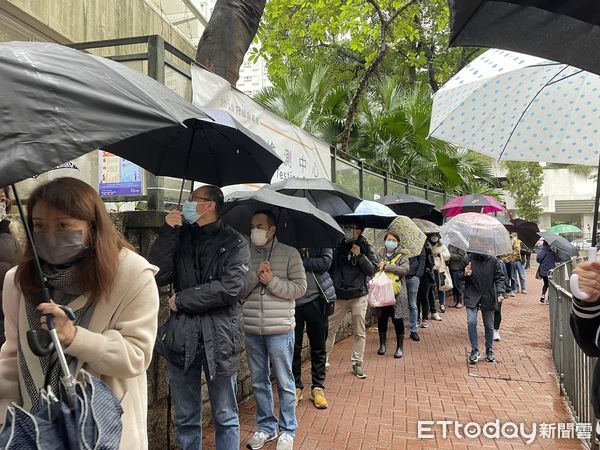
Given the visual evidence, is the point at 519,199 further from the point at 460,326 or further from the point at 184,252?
the point at 184,252

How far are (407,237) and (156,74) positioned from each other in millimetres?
4310

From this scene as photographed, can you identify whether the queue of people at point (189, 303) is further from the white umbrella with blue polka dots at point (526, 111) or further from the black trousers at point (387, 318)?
the white umbrella with blue polka dots at point (526, 111)

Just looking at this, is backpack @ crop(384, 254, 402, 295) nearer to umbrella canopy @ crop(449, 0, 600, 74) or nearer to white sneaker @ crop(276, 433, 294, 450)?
white sneaker @ crop(276, 433, 294, 450)

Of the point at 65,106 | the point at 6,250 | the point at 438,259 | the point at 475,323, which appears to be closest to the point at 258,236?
the point at 6,250

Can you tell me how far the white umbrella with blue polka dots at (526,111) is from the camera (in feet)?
9.00

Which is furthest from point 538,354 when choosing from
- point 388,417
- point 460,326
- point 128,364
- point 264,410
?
point 128,364

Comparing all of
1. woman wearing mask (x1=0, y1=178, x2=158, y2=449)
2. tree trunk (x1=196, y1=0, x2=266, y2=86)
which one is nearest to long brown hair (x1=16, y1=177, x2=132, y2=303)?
woman wearing mask (x1=0, y1=178, x2=158, y2=449)

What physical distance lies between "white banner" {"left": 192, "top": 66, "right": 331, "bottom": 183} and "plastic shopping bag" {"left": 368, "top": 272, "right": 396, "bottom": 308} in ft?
5.80

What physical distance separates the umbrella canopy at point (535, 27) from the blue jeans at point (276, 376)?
2.70 meters

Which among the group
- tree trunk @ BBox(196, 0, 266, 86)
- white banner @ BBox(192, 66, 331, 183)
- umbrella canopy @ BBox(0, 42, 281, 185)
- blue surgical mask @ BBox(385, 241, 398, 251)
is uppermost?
tree trunk @ BBox(196, 0, 266, 86)

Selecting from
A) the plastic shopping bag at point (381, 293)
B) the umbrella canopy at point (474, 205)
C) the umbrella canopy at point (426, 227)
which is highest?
the umbrella canopy at point (474, 205)

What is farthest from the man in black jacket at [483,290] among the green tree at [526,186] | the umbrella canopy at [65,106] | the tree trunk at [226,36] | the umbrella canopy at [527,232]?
the green tree at [526,186]

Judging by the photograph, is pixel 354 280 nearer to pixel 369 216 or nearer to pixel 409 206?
pixel 369 216

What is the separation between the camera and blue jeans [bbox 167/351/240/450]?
299cm
